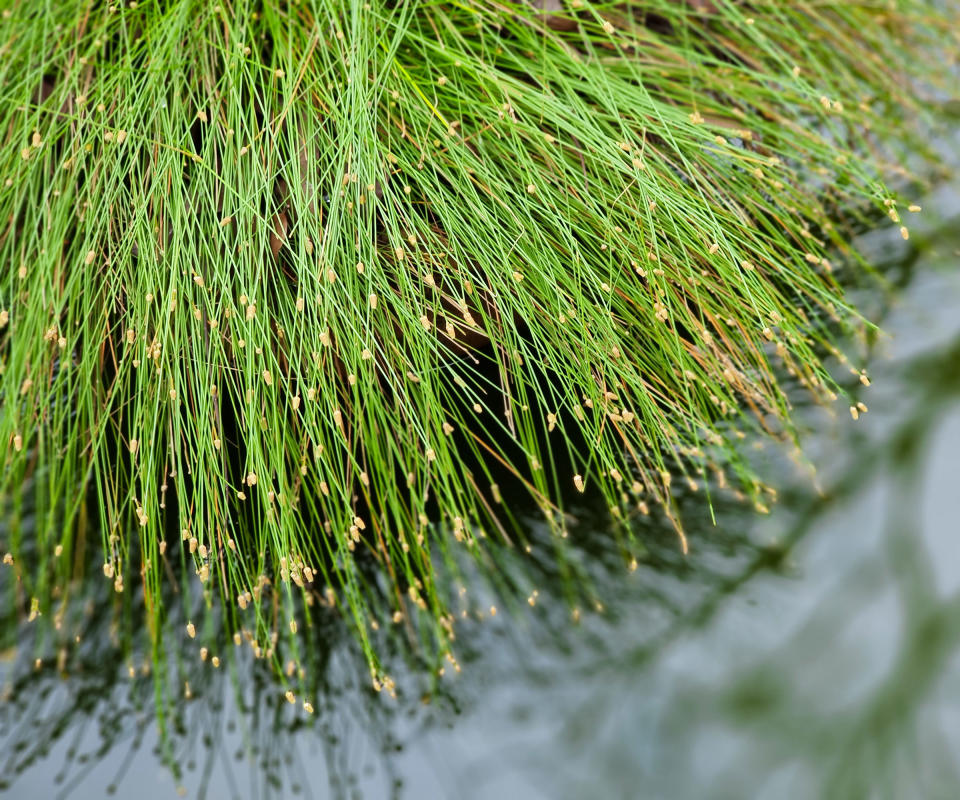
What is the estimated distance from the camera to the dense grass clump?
37.0 inches

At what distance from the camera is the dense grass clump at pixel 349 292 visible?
939 millimetres

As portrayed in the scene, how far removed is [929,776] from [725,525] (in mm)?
355

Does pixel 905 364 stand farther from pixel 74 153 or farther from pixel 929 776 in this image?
pixel 74 153

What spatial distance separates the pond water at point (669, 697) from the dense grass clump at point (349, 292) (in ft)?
0.24

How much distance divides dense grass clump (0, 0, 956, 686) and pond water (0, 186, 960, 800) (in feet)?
0.24

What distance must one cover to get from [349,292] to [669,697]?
2.02 ft

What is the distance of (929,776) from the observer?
0.95 metres

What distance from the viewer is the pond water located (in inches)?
37.5

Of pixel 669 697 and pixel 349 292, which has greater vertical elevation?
pixel 349 292

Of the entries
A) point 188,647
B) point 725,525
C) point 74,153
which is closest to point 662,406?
point 725,525

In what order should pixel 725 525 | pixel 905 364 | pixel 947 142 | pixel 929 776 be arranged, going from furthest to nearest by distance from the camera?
pixel 947 142 < pixel 905 364 < pixel 725 525 < pixel 929 776

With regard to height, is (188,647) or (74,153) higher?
(74,153)

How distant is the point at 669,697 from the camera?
3.30 ft

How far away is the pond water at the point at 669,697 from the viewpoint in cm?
95
